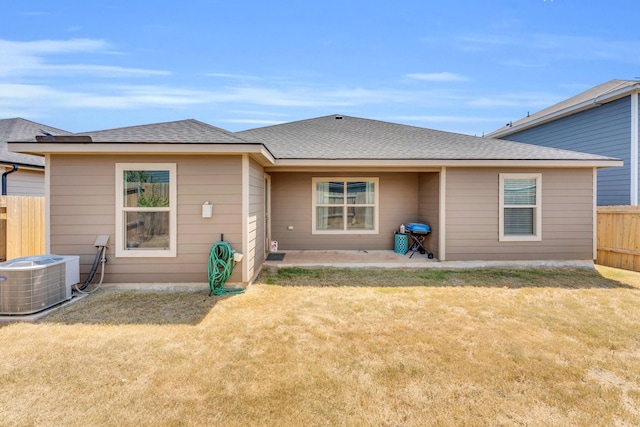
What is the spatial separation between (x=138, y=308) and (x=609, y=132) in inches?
502

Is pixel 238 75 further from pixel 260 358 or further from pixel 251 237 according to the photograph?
pixel 260 358

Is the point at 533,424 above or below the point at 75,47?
below

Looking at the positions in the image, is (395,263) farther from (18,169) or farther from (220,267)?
(18,169)

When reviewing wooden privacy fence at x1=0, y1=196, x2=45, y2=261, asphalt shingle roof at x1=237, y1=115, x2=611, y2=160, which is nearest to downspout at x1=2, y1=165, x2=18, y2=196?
wooden privacy fence at x1=0, y1=196, x2=45, y2=261

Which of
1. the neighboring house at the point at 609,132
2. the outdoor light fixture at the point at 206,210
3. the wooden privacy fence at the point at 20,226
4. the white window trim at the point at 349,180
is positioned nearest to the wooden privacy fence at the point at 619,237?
the neighboring house at the point at 609,132

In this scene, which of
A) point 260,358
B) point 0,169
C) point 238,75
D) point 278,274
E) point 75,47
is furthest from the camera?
point 238,75

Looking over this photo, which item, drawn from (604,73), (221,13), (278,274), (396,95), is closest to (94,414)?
(278,274)

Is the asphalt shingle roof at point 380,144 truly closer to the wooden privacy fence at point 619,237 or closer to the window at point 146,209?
the wooden privacy fence at point 619,237

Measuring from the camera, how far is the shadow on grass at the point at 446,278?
543 centimetres

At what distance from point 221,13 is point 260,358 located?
28.8ft

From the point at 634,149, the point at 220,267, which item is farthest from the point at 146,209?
the point at 634,149

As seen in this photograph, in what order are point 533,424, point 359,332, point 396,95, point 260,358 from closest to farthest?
1. point 533,424
2. point 260,358
3. point 359,332
4. point 396,95

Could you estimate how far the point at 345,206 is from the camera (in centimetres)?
815

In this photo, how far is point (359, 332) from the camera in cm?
342
